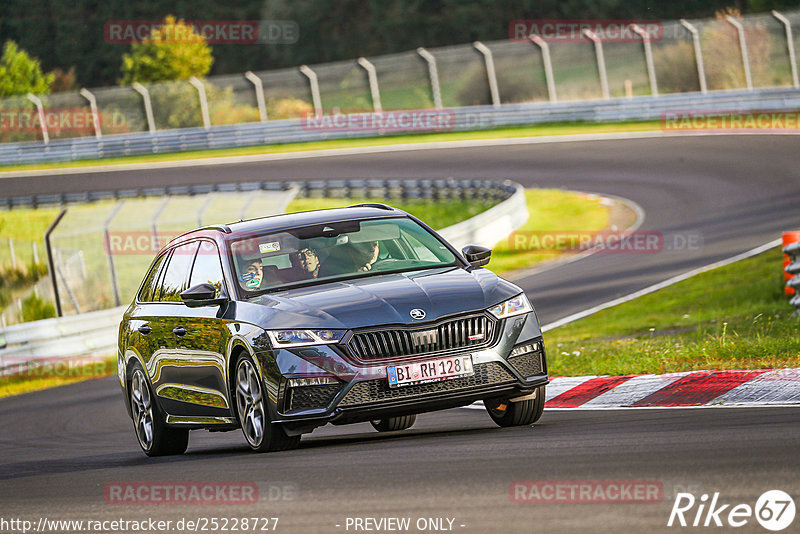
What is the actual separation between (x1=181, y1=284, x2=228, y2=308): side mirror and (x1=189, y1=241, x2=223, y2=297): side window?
0.13m

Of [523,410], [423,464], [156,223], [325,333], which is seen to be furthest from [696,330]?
[156,223]

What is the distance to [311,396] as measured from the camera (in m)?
7.97

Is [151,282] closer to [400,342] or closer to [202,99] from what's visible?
[400,342]

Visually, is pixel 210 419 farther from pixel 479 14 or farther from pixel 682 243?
pixel 479 14

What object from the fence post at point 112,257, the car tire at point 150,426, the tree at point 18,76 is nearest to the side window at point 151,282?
the car tire at point 150,426

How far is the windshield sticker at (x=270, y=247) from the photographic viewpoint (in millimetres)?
9117

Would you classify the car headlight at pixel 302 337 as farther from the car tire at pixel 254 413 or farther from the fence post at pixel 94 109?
the fence post at pixel 94 109

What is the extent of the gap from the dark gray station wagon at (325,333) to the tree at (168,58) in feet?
206

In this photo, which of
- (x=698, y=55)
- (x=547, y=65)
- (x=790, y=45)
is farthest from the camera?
(x=547, y=65)

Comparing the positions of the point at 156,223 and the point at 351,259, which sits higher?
the point at 351,259

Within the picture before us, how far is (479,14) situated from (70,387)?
6199 centimetres

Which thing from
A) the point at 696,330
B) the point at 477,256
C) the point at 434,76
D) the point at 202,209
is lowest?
the point at 434,76

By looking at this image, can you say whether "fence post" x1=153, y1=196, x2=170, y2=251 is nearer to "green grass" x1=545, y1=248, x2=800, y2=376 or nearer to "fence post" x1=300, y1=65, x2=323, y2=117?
"green grass" x1=545, y1=248, x2=800, y2=376

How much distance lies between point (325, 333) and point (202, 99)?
45314mm
